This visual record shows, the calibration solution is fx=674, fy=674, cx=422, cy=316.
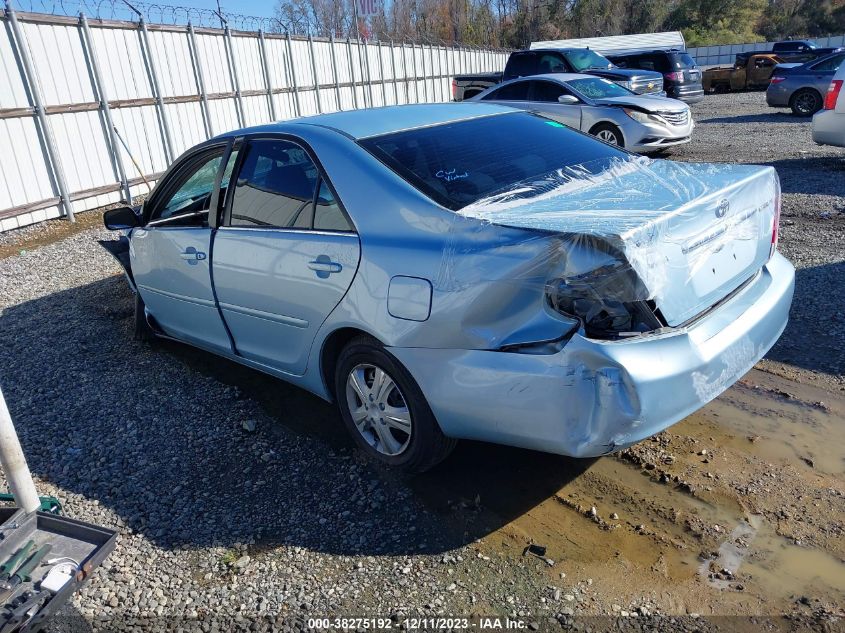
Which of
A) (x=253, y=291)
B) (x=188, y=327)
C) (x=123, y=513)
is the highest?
(x=253, y=291)

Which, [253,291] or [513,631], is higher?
[253,291]

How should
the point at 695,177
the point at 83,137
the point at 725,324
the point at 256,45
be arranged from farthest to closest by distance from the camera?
the point at 256,45
the point at 83,137
the point at 695,177
the point at 725,324

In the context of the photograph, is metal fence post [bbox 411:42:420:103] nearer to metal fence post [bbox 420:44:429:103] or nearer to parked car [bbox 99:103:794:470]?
metal fence post [bbox 420:44:429:103]

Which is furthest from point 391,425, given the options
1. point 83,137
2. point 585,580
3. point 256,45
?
point 256,45

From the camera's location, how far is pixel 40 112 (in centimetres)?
926

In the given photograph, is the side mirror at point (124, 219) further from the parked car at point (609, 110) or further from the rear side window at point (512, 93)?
the rear side window at point (512, 93)

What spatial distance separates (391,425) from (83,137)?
29.7 ft

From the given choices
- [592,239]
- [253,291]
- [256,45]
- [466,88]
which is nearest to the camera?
[592,239]

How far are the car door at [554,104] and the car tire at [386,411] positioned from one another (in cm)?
861

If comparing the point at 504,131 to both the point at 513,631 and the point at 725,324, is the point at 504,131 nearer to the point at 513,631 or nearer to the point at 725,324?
the point at 725,324

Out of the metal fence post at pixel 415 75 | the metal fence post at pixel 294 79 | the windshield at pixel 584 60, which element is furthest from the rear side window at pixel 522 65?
the metal fence post at pixel 415 75

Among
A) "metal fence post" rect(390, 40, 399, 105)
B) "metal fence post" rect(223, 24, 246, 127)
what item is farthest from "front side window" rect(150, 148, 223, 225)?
"metal fence post" rect(390, 40, 399, 105)

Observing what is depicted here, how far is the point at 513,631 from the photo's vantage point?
2.40 metres

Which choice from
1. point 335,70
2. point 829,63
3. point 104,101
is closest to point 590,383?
point 104,101
